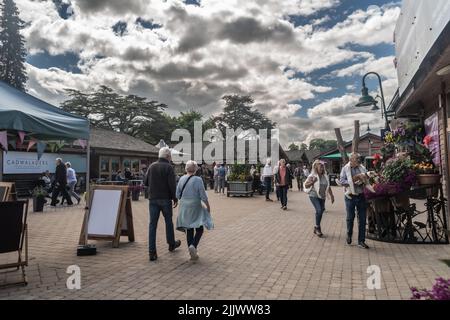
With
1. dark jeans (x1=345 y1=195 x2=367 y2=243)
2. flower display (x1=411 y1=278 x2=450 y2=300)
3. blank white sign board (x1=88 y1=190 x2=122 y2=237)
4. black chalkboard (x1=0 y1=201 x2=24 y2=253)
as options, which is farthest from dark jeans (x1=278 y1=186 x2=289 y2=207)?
flower display (x1=411 y1=278 x2=450 y2=300)

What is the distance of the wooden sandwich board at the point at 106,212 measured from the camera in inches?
257

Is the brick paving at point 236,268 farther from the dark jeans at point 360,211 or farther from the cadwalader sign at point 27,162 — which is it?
the cadwalader sign at point 27,162

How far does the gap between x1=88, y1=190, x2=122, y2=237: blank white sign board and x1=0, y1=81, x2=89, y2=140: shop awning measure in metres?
1.31

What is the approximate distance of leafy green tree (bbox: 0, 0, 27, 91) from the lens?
4144 centimetres

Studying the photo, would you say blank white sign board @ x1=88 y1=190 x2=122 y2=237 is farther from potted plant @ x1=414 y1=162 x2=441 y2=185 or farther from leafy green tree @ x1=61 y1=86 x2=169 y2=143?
leafy green tree @ x1=61 y1=86 x2=169 y2=143

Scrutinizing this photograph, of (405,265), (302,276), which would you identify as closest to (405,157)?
(405,265)

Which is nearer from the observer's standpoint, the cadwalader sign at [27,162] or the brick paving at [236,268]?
the brick paving at [236,268]

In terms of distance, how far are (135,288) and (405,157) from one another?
19.3ft

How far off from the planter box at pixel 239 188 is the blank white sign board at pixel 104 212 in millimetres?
11194

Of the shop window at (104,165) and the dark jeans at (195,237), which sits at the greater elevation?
the shop window at (104,165)

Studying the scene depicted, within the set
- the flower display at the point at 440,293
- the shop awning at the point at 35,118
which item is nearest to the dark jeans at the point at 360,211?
the flower display at the point at 440,293

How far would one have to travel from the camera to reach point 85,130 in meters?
5.98
